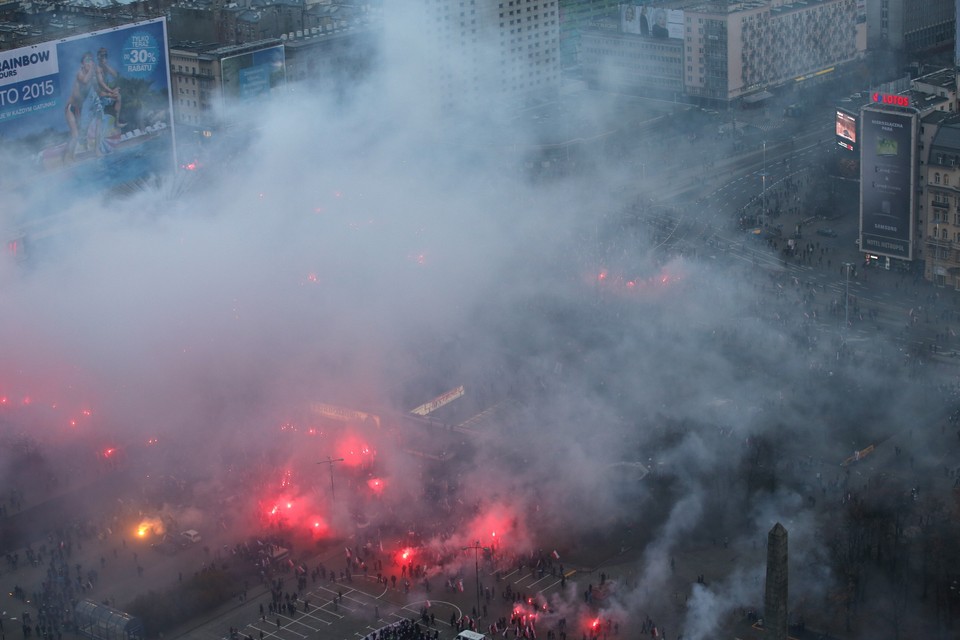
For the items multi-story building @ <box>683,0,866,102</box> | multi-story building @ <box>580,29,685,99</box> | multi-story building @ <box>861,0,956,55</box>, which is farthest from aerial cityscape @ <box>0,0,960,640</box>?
multi-story building @ <box>861,0,956,55</box>

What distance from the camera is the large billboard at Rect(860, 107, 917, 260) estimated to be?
136 ft

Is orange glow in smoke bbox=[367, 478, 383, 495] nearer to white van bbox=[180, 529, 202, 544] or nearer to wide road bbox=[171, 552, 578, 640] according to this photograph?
wide road bbox=[171, 552, 578, 640]

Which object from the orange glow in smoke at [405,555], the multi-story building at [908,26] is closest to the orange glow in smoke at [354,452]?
the orange glow in smoke at [405,555]

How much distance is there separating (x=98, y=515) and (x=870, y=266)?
66.0 ft

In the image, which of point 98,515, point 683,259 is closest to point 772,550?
point 98,515

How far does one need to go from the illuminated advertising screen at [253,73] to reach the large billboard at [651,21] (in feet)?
53.6

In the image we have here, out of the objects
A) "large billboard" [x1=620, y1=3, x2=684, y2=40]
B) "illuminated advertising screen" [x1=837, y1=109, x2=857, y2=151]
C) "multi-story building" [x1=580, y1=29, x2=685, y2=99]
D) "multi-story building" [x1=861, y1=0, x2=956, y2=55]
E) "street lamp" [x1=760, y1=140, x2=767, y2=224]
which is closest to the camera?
"illuminated advertising screen" [x1=837, y1=109, x2=857, y2=151]

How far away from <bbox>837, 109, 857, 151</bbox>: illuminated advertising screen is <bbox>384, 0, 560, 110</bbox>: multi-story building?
27.6 ft

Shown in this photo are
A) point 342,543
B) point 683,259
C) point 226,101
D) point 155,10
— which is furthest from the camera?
point 155,10

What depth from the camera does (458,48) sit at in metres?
42.5

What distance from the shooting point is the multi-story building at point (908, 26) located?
64250 millimetres

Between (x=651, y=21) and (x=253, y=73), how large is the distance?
17764 millimetres

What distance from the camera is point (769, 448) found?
108ft

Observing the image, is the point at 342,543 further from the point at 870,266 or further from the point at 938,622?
the point at 870,266
